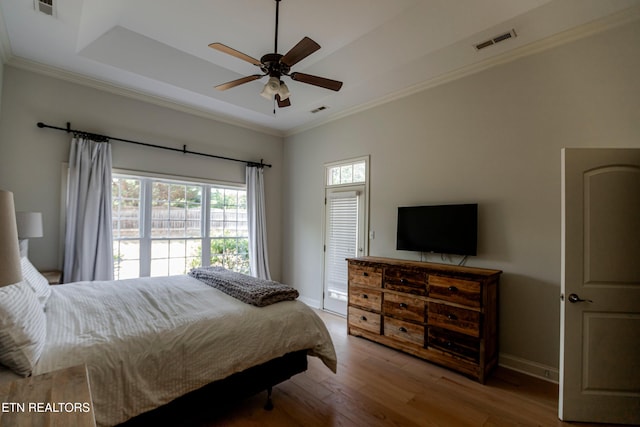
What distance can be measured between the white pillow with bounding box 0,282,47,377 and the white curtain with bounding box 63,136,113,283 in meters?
2.14

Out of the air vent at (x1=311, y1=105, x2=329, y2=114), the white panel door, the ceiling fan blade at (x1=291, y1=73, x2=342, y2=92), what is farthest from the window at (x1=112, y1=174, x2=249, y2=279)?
the white panel door

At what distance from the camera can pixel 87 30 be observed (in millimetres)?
2775

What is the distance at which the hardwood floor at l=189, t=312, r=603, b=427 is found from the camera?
6.84 feet

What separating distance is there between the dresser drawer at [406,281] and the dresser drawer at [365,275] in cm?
11

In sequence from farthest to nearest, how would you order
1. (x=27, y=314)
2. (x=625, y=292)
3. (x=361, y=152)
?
1. (x=361, y=152)
2. (x=625, y=292)
3. (x=27, y=314)

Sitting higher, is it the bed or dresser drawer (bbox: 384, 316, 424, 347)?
the bed

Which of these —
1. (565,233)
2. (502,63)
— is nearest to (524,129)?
(502,63)

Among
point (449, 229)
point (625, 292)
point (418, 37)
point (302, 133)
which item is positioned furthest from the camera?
point (302, 133)

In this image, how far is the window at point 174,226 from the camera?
12.8ft

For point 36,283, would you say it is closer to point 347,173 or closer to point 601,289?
point 347,173

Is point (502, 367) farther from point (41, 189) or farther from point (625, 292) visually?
point (41, 189)

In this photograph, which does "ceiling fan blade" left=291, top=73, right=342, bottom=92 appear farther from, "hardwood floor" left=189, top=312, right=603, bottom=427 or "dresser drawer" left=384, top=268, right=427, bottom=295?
"hardwood floor" left=189, top=312, right=603, bottom=427

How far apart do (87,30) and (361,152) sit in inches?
131

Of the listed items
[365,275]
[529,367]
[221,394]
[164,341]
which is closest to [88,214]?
[164,341]
